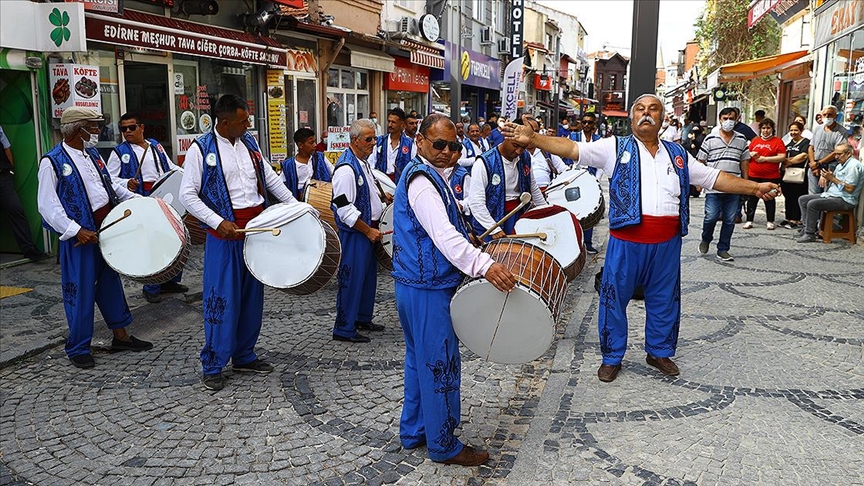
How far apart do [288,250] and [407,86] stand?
635 inches

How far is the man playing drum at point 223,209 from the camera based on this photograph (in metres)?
4.62

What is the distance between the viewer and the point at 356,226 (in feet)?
18.5

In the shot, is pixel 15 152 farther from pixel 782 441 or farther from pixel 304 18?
pixel 782 441

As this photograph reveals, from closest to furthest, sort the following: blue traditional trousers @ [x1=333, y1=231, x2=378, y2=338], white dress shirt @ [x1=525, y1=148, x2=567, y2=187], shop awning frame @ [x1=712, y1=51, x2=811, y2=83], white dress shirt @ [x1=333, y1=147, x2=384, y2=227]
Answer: white dress shirt @ [x1=333, y1=147, x2=384, y2=227], blue traditional trousers @ [x1=333, y1=231, x2=378, y2=338], white dress shirt @ [x1=525, y1=148, x2=567, y2=187], shop awning frame @ [x1=712, y1=51, x2=811, y2=83]

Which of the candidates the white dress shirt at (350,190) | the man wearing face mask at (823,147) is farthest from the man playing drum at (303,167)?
the man wearing face mask at (823,147)

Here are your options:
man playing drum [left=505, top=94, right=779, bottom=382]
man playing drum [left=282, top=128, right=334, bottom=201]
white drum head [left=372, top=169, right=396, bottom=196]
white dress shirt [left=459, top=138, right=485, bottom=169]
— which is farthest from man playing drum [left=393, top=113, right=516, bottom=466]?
white dress shirt [left=459, top=138, right=485, bottom=169]

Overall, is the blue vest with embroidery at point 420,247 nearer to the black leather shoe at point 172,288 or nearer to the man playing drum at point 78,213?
the man playing drum at point 78,213

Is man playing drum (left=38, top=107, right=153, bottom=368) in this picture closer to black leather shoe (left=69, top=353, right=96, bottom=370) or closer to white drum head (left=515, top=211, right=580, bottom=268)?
black leather shoe (left=69, top=353, right=96, bottom=370)

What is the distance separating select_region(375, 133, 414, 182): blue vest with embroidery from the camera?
8727 mm

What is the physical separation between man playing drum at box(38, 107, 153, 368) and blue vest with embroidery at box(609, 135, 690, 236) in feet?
12.2

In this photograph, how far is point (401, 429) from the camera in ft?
12.7

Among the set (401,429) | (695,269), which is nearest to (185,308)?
(401,429)

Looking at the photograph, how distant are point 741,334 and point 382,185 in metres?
3.48

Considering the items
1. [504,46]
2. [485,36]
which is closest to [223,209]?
[485,36]
